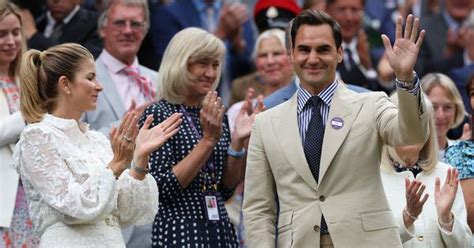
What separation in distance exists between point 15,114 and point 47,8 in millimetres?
2672

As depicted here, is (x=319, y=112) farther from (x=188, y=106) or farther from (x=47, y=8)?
(x=47, y=8)

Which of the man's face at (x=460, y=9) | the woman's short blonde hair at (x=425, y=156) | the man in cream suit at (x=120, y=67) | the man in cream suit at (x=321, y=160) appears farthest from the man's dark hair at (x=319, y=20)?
the man's face at (x=460, y=9)

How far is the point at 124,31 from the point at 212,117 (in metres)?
1.90

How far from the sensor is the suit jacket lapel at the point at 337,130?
21.1 feet

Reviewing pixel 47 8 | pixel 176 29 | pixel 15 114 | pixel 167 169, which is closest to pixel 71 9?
pixel 47 8

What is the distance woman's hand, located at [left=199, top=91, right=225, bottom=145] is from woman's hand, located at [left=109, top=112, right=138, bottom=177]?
99 cm

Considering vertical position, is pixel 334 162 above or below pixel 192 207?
above

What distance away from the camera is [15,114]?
794 cm

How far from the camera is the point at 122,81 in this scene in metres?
9.06

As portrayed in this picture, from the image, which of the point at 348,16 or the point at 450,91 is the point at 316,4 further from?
the point at 450,91

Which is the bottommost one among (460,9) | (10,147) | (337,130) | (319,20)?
(460,9)

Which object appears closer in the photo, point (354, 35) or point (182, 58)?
point (182, 58)

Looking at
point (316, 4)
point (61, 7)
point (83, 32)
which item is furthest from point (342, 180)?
point (316, 4)

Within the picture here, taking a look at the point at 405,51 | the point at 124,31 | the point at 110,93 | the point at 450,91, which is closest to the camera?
the point at 405,51
